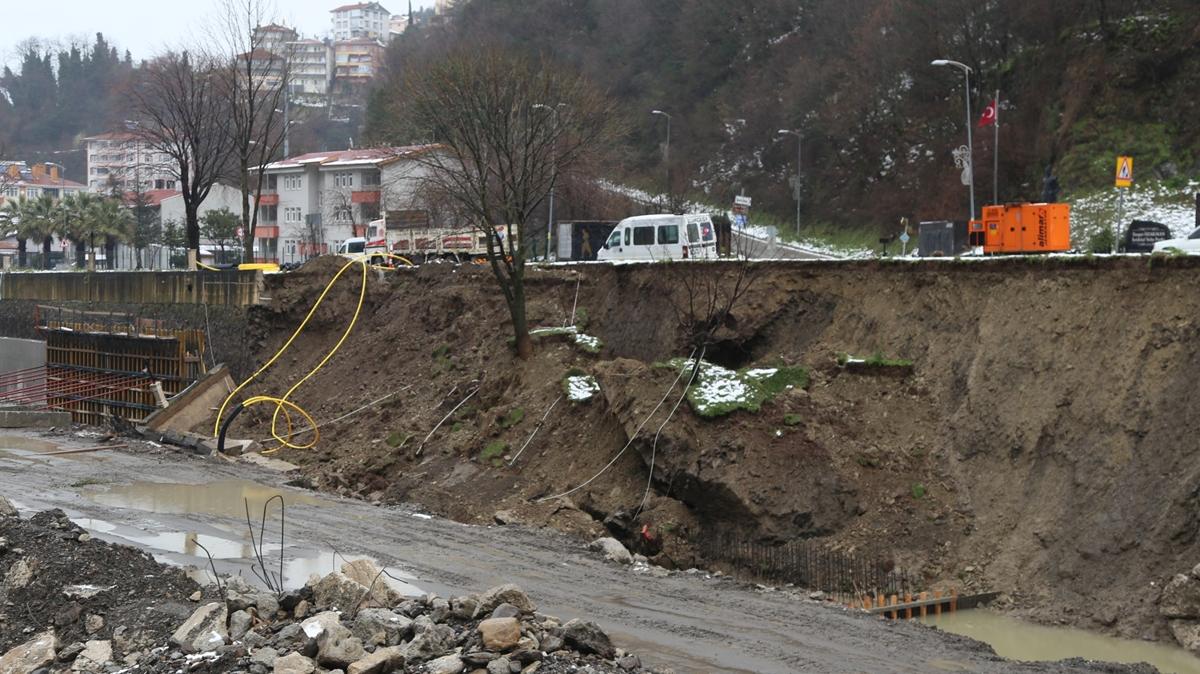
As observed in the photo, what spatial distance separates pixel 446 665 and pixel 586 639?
1.43m

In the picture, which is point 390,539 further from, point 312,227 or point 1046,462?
point 312,227

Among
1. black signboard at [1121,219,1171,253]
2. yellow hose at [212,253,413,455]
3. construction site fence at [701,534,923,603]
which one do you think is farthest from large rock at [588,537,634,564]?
black signboard at [1121,219,1171,253]

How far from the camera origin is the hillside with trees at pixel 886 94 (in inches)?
1774

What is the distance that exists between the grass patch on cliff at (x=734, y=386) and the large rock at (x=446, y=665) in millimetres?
9918

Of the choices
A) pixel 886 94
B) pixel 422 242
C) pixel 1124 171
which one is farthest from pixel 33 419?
pixel 886 94

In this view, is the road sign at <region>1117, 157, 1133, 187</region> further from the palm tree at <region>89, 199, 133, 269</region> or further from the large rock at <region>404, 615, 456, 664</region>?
the palm tree at <region>89, 199, 133, 269</region>

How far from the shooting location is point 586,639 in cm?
1177

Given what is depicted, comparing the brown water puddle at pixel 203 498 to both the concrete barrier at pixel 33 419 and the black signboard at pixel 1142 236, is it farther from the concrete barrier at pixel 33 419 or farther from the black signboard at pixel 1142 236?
the black signboard at pixel 1142 236

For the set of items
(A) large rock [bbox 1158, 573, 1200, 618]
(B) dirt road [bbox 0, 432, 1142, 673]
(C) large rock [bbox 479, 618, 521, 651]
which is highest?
(C) large rock [bbox 479, 618, 521, 651]

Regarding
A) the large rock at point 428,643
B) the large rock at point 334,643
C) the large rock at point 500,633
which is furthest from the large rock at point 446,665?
the large rock at point 334,643

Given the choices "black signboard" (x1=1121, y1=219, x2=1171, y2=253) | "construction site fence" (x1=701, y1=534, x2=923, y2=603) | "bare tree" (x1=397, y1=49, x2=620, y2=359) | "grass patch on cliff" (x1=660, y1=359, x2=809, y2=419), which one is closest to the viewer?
"construction site fence" (x1=701, y1=534, x2=923, y2=603)

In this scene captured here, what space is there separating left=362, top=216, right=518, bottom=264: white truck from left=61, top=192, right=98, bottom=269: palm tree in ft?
89.3

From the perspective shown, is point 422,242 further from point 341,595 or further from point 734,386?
point 341,595

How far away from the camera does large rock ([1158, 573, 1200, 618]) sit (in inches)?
596
